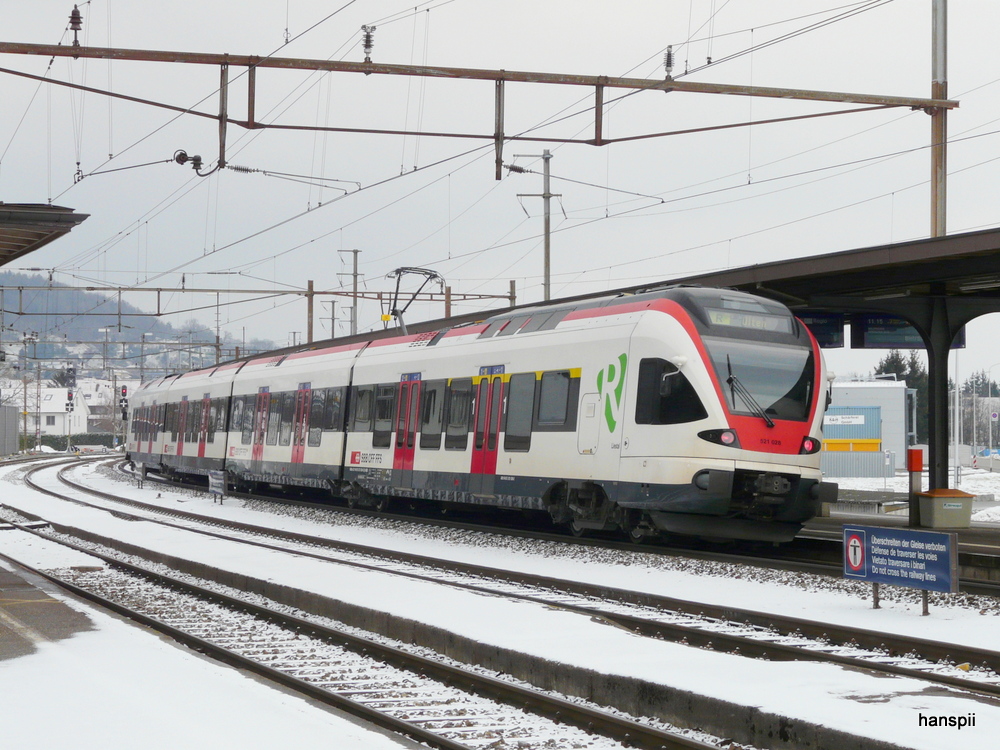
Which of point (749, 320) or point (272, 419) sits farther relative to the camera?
point (272, 419)

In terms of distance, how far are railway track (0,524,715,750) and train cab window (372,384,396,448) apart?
32.4 ft

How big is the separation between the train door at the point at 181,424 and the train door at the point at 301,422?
34.4 ft

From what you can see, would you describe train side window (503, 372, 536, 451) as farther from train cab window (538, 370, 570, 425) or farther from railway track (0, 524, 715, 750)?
railway track (0, 524, 715, 750)

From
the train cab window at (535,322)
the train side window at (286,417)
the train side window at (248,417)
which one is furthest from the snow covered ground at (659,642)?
the train side window at (248,417)

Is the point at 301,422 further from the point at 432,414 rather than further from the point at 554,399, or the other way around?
the point at 554,399

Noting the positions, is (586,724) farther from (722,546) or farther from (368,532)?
(368,532)

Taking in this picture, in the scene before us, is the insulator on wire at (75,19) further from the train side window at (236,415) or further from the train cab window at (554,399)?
the train side window at (236,415)

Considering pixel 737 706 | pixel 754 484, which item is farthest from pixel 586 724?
pixel 754 484

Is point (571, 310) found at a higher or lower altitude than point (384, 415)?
higher

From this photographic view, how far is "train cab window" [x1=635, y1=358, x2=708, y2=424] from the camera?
49.5ft

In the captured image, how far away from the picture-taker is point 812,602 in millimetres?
11523

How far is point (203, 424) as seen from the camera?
3484 centimetres

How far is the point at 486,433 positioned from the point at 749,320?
5159 mm

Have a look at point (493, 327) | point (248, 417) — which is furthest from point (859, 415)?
point (493, 327)
